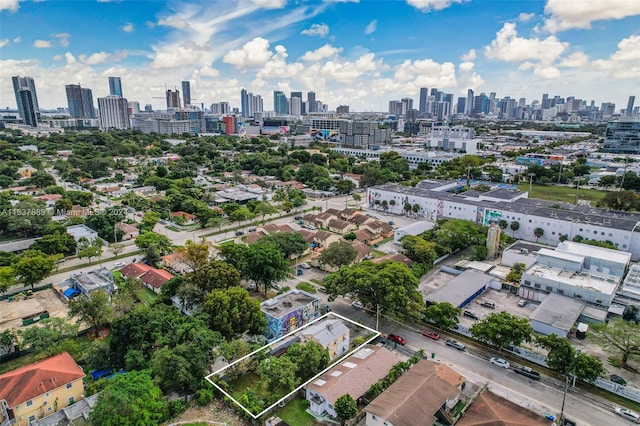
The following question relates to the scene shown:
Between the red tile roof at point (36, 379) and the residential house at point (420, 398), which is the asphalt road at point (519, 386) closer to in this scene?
the residential house at point (420, 398)

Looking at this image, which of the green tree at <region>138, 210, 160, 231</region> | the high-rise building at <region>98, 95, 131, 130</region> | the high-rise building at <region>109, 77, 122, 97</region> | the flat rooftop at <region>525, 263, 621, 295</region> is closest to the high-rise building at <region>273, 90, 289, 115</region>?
the high-rise building at <region>109, 77, 122, 97</region>

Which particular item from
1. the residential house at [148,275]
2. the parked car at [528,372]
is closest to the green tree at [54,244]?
the residential house at [148,275]

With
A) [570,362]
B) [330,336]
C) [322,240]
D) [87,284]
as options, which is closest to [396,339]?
[330,336]

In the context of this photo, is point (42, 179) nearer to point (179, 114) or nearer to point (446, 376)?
point (446, 376)

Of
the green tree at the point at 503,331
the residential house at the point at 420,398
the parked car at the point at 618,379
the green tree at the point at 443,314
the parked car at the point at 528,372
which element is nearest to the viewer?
the residential house at the point at 420,398

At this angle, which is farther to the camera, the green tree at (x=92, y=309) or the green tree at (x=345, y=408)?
the green tree at (x=92, y=309)

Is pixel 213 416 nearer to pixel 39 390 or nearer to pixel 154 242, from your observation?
pixel 39 390

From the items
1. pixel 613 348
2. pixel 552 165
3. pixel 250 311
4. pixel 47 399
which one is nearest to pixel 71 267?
pixel 47 399
